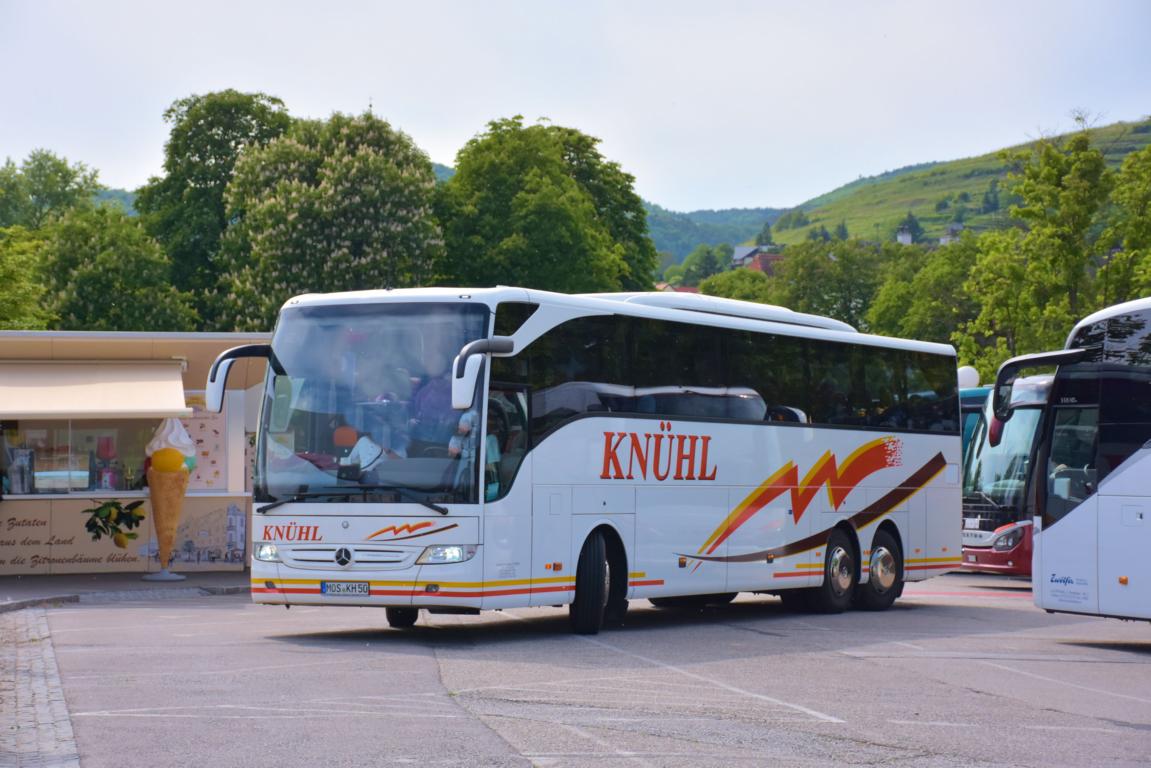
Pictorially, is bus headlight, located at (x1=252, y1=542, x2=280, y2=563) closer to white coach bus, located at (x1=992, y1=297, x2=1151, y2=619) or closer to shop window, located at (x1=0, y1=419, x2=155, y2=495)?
white coach bus, located at (x1=992, y1=297, x2=1151, y2=619)

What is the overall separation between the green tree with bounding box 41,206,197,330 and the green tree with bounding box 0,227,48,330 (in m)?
0.85

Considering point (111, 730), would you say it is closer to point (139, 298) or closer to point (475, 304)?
point (475, 304)

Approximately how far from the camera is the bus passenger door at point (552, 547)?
1603 cm

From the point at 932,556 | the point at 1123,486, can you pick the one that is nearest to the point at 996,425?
the point at 932,556

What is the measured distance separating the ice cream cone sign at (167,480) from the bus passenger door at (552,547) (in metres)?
10.1

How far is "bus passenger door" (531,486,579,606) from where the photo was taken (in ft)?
52.6

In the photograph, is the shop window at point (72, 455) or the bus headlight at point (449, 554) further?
the shop window at point (72, 455)

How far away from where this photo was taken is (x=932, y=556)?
22906 mm

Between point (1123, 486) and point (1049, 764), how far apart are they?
7600mm

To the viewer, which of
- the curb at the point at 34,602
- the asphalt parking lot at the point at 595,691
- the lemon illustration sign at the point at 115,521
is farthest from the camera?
the lemon illustration sign at the point at 115,521

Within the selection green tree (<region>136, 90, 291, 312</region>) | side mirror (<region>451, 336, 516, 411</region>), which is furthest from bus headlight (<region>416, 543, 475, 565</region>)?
green tree (<region>136, 90, 291, 312</region>)

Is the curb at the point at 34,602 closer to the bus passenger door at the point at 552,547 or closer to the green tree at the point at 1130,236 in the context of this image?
the bus passenger door at the point at 552,547

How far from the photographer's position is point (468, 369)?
14688 millimetres

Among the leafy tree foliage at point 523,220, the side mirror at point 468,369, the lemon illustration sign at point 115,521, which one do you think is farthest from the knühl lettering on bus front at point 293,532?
the leafy tree foliage at point 523,220
